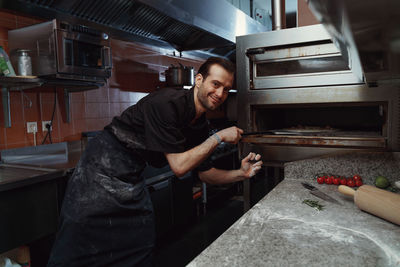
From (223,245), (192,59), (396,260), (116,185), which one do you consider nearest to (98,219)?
(116,185)

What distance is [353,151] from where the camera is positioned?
1771 millimetres

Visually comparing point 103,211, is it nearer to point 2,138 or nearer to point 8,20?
point 2,138

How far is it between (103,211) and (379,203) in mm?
1258

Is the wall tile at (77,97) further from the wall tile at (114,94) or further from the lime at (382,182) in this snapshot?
the lime at (382,182)

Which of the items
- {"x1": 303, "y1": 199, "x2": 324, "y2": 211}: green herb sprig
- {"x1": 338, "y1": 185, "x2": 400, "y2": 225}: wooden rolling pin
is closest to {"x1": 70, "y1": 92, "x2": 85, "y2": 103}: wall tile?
{"x1": 303, "y1": 199, "x2": 324, "y2": 211}: green herb sprig

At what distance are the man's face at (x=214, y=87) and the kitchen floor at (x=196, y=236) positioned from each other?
1729mm

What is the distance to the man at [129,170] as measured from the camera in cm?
153

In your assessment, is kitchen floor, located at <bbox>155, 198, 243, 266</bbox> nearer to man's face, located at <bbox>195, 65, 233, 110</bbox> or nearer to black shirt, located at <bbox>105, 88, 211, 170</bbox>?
black shirt, located at <bbox>105, 88, 211, 170</bbox>

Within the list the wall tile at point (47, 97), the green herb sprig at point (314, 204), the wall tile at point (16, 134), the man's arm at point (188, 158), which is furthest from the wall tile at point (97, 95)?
the green herb sprig at point (314, 204)

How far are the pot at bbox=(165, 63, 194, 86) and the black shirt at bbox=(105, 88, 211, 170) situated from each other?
6.86 ft

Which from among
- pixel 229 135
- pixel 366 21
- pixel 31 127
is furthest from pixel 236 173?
pixel 31 127

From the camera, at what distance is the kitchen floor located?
286 centimetres

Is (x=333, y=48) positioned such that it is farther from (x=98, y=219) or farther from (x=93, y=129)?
(x=93, y=129)

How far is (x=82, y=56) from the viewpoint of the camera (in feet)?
8.29
